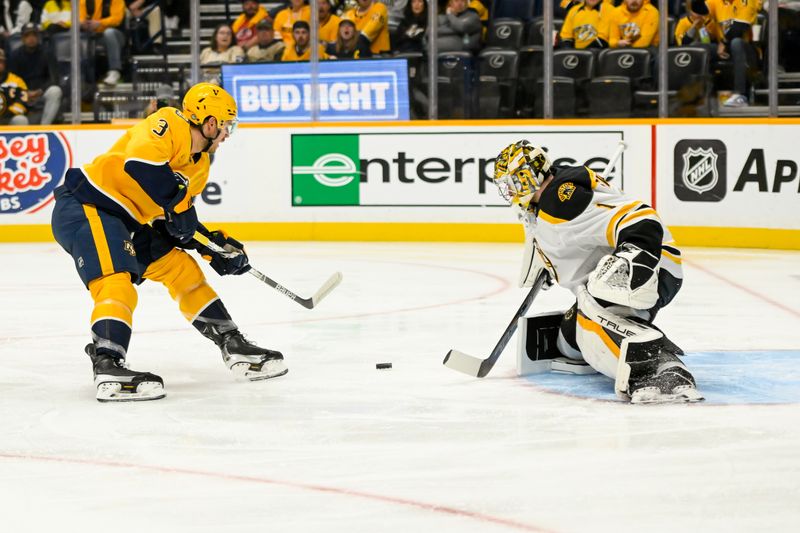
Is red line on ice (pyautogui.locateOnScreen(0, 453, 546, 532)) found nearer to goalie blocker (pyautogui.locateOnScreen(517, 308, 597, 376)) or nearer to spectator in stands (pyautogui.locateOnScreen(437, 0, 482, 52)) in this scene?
goalie blocker (pyautogui.locateOnScreen(517, 308, 597, 376))

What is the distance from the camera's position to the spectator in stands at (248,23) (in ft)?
31.3

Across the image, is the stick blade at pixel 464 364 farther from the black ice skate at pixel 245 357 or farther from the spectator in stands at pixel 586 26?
the spectator in stands at pixel 586 26

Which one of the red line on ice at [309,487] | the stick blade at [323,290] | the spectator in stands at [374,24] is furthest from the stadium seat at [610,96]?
the red line on ice at [309,487]

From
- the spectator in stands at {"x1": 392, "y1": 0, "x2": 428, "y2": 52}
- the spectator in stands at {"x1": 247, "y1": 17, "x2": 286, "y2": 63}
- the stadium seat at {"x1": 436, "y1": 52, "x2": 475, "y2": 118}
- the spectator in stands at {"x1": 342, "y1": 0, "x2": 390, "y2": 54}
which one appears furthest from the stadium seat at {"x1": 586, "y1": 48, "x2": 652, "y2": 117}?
the spectator in stands at {"x1": 247, "y1": 17, "x2": 286, "y2": 63}

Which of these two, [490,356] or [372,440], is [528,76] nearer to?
[490,356]

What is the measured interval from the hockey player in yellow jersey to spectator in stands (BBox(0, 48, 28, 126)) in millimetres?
5916

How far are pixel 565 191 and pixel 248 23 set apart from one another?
6.36 meters

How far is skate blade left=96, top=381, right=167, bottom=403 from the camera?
3680 millimetres

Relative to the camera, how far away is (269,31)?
9.52m

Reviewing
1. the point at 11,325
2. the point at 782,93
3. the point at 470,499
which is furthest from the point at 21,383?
the point at 782,93

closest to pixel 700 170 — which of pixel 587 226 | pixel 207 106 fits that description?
pixel 587 226

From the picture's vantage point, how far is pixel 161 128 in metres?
3.84

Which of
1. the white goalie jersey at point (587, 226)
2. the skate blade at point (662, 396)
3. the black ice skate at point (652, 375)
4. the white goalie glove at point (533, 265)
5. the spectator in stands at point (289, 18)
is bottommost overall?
the skate blade at point (662, 396)

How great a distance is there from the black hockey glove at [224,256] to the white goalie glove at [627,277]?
1191 millimetres
